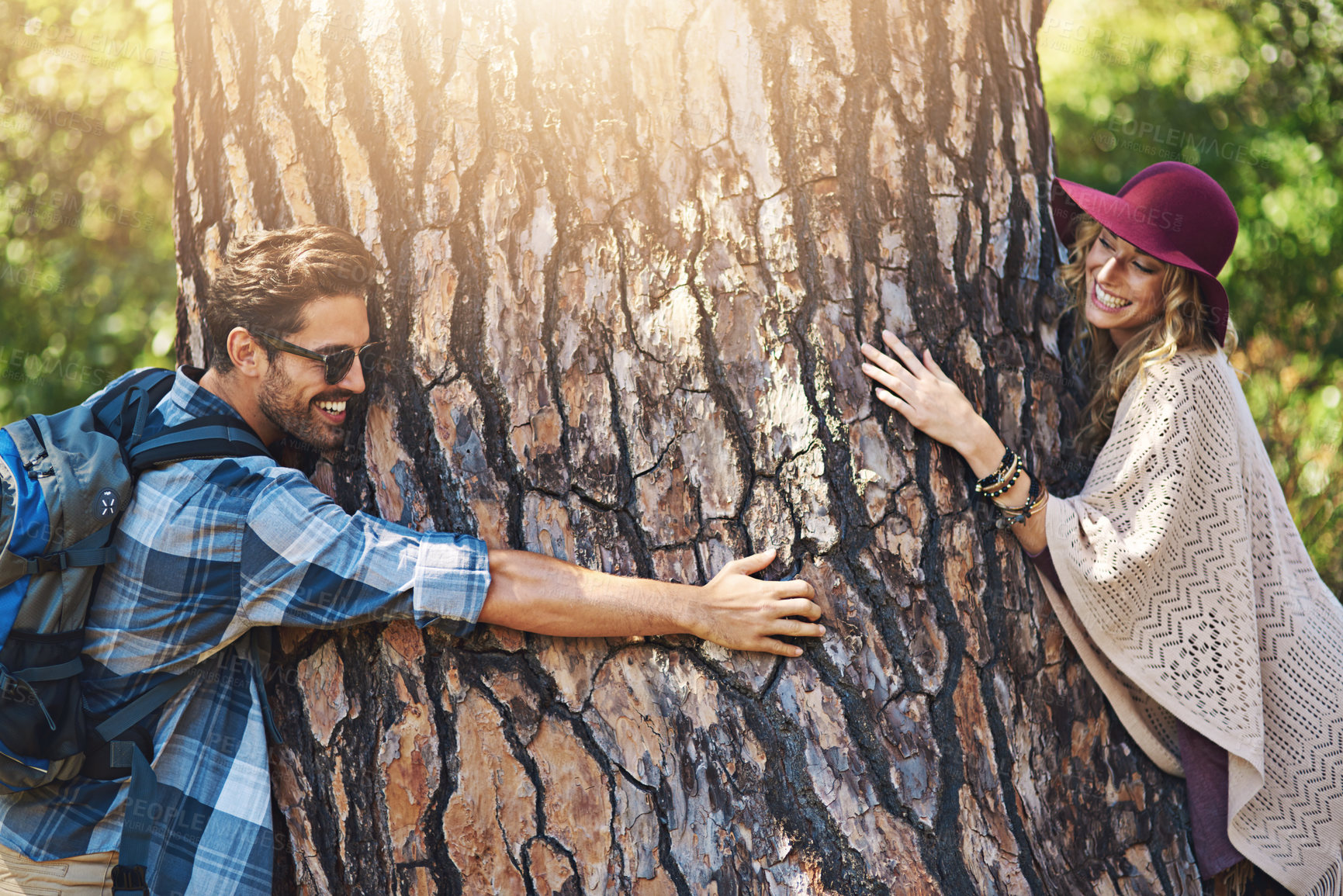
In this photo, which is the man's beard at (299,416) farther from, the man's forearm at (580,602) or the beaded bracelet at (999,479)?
the beaded bracelet at (999,479)

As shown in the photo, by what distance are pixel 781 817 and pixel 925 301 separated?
3.68ft

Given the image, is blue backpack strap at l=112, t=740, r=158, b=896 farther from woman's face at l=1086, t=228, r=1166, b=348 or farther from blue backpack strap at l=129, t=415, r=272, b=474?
woman's face at l=1086, t=228, r=1166, b=348

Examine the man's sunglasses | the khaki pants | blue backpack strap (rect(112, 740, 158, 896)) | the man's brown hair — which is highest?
the man's brown hair

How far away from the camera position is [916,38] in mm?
2162

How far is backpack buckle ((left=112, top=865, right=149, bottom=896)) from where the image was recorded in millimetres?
2010

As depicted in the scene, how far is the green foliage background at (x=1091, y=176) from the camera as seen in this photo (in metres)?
5.98

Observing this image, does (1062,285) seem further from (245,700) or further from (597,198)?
(245,700)

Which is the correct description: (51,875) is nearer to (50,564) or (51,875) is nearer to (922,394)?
(50,564)

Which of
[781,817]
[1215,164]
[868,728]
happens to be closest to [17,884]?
[781,817]

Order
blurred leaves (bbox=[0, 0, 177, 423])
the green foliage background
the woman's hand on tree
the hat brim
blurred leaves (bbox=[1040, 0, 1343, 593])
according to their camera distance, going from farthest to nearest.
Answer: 1. blurred leaves (bbox=[0, 0, 177, 423])
2. the green foliage background
3. blurred leaves (bbox=[1040, 0, 1343, 593])
4. the hat brim
5. the woman's hand on tree

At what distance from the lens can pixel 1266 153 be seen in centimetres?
641

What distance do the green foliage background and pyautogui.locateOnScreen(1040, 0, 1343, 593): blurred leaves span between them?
0.01 m

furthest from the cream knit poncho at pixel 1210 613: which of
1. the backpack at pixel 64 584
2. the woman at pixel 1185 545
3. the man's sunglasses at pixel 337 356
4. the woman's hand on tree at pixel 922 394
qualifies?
the backpack at pixel 64 584

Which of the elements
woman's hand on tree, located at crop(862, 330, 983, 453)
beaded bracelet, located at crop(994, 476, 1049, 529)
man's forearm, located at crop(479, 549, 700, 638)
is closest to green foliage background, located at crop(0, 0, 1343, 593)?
beaded bracelet, located at crop(994, 476, 1049, 529)
